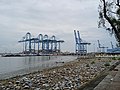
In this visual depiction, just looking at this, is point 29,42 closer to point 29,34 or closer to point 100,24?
point 29,34

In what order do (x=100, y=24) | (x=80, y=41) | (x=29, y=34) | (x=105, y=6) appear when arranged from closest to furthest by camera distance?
1. (x=105, y=6)
2. (x=100, y=24)
3. (x=80, y=41)
4. (x=29, y=34)

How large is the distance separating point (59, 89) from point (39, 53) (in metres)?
148

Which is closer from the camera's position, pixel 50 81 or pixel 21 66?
pixel 50 81

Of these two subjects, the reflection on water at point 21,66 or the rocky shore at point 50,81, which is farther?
the reflection on water at point 21,66

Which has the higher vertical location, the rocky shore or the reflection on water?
the rocky shore

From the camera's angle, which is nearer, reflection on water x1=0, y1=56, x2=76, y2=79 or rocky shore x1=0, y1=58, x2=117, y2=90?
rocky shore x1=0, y1=58, x2=117, y2=90

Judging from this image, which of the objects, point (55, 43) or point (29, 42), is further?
point (55, 43)

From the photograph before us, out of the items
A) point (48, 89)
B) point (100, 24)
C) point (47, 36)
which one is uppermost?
point (47, 36)

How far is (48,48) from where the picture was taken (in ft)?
505

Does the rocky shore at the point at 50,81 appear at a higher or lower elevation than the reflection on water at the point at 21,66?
higher

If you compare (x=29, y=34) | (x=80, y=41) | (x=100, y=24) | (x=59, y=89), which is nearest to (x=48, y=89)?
(x=59, y=89)

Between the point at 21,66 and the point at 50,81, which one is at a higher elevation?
the point at 50,81

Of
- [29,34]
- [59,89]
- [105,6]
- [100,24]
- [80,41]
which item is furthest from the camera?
[29,34]

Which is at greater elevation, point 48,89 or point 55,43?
point 55,43
